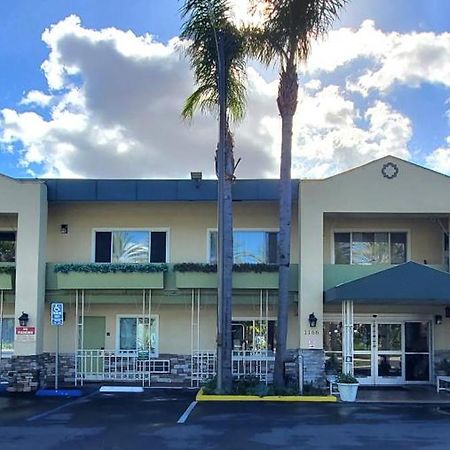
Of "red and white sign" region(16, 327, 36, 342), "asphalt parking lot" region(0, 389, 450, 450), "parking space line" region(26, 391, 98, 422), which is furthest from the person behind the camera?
"red and white sign" region(16, 327, 36, 342)

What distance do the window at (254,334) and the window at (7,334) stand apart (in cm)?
704

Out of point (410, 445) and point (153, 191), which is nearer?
point (410, 445)

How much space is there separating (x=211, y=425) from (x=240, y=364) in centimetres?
749

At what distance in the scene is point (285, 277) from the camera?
18.1 meters

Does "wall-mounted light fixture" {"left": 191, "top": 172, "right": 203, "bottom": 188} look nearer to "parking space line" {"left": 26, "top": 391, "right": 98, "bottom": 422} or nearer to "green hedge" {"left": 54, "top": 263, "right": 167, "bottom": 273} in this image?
"green hedge" {"left": 54, "top": 263, "right": 167, "bottom": 273}

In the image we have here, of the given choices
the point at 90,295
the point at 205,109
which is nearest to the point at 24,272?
the point at 90,295

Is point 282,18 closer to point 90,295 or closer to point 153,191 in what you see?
point 153,191

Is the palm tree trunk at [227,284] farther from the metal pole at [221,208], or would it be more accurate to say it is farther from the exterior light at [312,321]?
the exterior light at [312,321]

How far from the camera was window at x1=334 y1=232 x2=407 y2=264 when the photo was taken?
2172 centimetres

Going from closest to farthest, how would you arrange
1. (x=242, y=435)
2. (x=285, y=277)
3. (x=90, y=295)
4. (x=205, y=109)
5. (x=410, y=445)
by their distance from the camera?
(x=410, y=445) < (x=242, y=435) < (x=285, y=277) < (x=205, y=109) < (x=90, y=295)

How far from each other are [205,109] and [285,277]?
18.0ft

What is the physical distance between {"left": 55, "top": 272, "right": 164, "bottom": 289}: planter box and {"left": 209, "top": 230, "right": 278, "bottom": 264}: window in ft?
7.78

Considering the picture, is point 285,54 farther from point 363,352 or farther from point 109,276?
point 363,352

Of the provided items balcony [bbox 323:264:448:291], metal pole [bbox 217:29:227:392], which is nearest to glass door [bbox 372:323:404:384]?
balcony [bbox 323:264:448:291]
